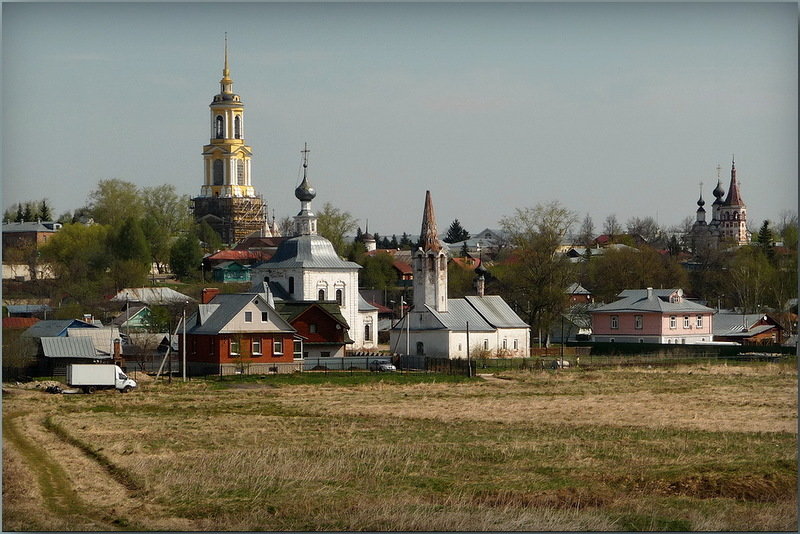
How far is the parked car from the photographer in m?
49.1

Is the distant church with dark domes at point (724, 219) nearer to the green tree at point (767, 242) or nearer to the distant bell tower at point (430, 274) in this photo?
the green tree at point (767, 242)

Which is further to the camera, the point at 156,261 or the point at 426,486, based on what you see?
the point at 156,261

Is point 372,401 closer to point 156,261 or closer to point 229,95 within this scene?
point 156,261

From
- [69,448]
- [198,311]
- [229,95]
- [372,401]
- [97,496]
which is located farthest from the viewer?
[229,95]

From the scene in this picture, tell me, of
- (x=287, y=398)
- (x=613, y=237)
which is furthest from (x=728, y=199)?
(x=287, y=398)

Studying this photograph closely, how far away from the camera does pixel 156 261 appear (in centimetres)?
9531

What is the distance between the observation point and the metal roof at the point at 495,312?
6009cm

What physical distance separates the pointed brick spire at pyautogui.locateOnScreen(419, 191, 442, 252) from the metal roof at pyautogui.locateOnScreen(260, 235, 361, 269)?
4108 mm

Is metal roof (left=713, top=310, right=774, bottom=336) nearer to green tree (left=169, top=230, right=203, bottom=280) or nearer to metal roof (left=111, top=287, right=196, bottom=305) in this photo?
metal roof (left=111, top=287, right=196, bottom=305)

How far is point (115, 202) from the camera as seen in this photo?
9869 centimetres

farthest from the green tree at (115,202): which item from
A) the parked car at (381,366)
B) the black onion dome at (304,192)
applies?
the parked car at (381,366)

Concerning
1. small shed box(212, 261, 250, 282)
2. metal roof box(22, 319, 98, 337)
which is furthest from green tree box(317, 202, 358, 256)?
metal roof box(22, 319, 98, 337)

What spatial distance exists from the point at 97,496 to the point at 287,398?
17731 mm

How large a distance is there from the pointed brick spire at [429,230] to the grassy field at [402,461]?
23.4m
